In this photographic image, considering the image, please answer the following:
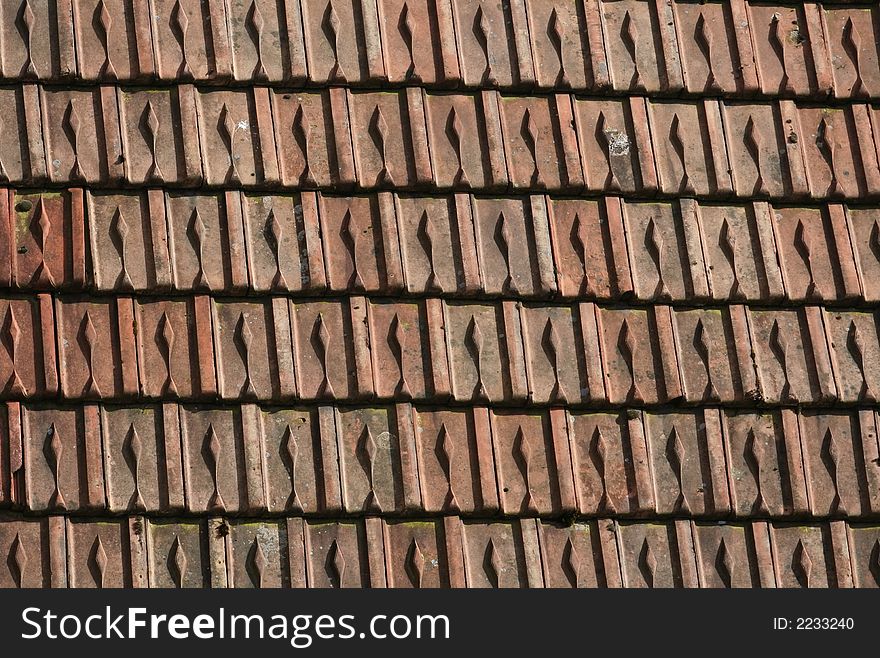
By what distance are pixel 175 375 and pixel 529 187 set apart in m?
1.59

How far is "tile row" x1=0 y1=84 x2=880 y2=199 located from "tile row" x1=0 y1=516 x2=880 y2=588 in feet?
4.42

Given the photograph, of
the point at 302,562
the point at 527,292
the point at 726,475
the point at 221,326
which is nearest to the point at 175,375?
the point at 221,326

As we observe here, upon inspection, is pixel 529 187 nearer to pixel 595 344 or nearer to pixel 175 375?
pixel 595 344

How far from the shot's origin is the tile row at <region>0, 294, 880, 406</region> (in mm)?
5992

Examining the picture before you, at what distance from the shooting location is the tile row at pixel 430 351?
19.7 feet

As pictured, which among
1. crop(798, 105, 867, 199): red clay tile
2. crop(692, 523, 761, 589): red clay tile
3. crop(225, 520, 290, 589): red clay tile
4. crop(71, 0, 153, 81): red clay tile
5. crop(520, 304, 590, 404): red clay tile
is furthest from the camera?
crop(798, 105, 867, 199): red clay tile

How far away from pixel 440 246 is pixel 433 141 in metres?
0.44

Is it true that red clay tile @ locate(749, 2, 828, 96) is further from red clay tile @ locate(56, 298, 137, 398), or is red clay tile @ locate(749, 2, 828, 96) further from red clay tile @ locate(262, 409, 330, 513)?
red clay tile @ locate(56, 298, 137, 398)

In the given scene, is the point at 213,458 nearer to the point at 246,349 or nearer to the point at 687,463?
the point at 246,349

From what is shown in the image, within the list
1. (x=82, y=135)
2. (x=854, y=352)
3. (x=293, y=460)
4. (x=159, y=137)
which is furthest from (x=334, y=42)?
(x=854, y=352)

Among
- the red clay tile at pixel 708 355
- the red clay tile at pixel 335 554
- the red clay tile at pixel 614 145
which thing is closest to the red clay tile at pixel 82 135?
the red clay tile at pixel 335 554

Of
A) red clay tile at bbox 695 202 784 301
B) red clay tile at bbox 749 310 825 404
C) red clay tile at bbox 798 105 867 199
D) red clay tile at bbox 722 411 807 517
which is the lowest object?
red clay tile at bbox 722 411 807 517

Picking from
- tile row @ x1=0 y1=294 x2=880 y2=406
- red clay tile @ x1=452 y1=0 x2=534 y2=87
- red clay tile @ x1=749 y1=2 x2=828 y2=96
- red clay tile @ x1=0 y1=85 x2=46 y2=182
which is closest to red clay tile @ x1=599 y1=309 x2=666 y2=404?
tile row @ x1=0 y1=294 x2=880 y2=406

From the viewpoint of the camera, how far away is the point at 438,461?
19.9ft
